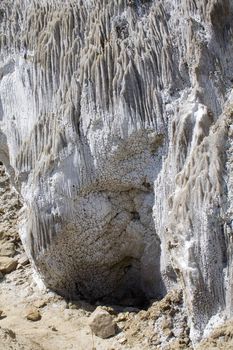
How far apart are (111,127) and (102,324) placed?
187 cm

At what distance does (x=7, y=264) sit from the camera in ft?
27.5

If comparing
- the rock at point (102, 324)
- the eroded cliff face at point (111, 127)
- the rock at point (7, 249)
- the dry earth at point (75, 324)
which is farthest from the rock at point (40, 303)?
the rock at point (7, 249)

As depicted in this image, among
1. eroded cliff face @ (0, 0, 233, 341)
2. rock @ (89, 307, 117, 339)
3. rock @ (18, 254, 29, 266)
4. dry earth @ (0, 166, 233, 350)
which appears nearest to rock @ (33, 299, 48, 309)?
dry earth @ (0, 166, 233, 350)

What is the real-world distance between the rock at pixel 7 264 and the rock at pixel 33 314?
1.05 m

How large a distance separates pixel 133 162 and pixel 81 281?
4.81 ft

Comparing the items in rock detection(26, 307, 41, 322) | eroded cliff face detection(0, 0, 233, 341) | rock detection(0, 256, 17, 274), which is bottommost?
rock detection(26, 307, 41, 322)

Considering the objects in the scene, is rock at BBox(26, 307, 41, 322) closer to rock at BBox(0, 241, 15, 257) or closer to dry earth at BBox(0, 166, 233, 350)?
dry earth at BBox(0, 166, 233, 350)

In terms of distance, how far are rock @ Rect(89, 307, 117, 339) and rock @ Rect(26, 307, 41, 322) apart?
2.04 ft

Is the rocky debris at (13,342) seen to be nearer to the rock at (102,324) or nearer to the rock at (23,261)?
the rock at (102,324)

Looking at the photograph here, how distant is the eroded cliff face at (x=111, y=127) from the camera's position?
22.3 ft

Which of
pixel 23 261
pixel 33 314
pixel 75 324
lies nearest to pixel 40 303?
pixel 33 314

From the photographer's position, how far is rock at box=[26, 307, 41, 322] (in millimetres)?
7172

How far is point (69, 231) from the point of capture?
282 inches

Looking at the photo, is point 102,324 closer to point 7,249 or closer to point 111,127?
point 111,127
